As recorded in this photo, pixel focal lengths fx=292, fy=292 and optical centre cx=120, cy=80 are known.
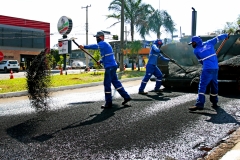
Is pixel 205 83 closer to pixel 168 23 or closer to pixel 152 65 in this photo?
pixel 152 65

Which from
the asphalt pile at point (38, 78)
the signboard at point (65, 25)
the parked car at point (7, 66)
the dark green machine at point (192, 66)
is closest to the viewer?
the asphalt pile at point (38, 78)

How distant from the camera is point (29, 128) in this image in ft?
14.8

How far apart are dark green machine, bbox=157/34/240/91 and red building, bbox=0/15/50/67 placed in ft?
103

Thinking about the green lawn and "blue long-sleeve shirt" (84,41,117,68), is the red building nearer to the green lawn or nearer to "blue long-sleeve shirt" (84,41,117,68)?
the green lawn

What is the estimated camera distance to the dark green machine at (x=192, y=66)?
778 centimetres

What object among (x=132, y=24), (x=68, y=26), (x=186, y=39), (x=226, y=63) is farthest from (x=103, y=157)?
Answer: (x=132, y=24)

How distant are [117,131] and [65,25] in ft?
65.5

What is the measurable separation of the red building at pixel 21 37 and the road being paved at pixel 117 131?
34.5 meters

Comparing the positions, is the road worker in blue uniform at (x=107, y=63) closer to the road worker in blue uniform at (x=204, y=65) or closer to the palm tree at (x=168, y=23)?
the road worker in blue uniform at (x=204, y=65)

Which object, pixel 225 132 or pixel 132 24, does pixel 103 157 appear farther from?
pixel 132 24

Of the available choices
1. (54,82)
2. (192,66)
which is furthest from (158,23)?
(54,82)

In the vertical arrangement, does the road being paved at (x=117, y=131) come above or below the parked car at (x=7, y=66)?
below

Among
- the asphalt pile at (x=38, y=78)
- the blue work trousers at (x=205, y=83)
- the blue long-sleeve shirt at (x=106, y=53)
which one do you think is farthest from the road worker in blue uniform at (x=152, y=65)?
the asphalt pile at (x=38, y=78)

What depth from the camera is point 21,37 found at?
41.7 metres
